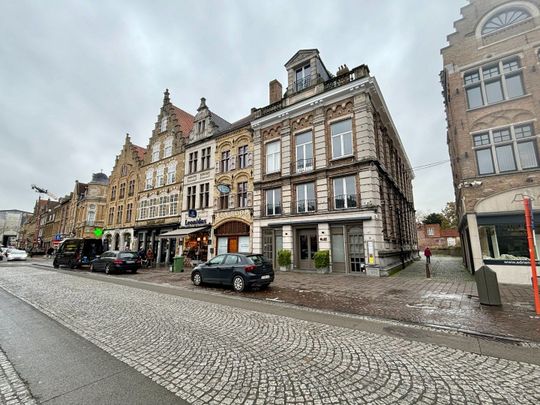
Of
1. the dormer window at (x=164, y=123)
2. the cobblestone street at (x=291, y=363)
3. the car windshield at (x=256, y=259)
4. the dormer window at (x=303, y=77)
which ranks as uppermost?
the dormer window at (x=164, y=123)

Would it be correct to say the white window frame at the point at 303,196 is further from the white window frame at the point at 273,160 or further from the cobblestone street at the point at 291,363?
the cobblestone street at the point at 291,363

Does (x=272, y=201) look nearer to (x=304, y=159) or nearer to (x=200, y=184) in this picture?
(x=304, y=159)

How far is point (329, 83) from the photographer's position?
16812 millimetres

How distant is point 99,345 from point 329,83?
1772 centimetres

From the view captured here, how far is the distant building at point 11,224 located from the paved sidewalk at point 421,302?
3989 inches

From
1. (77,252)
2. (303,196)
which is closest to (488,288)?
(303,196)

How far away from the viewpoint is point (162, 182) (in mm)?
27625

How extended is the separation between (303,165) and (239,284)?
33.2 ft

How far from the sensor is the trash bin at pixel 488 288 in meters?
7.18

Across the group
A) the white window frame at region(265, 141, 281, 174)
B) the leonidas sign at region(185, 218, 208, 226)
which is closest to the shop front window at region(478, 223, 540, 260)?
the white window frame at region(265, 141, 281, 174)

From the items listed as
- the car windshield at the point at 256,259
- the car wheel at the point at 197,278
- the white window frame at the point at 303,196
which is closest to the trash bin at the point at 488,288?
the car windshield at the point at 256,259

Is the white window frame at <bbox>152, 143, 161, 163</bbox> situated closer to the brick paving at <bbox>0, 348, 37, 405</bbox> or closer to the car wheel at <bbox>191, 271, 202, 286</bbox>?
the car wheel at <bbox>191, 271, 202, 286</bbox>

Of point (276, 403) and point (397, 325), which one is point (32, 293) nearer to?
point (276, 403)

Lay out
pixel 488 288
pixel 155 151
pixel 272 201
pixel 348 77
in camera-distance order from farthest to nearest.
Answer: pixel 155 151
pixel 272 201
pixel 348 77
pixel 488 288
